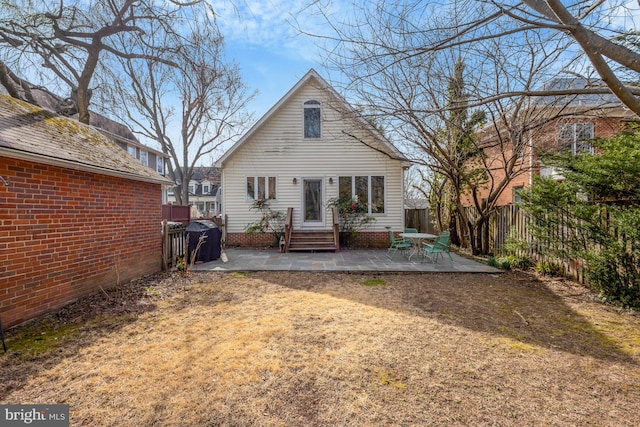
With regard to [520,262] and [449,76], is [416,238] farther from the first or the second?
[449,76]

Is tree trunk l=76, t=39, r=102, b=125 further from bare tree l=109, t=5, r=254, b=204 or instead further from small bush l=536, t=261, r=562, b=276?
small bush l=536, t=261, r=562, b=276

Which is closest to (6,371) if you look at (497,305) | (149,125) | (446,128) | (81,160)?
(81,160)

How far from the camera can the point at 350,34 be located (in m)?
4.54

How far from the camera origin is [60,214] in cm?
461

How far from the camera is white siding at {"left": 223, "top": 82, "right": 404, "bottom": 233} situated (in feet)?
38.4

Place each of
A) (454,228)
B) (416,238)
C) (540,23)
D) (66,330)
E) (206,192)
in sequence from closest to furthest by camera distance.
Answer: (540,23)
(66,330)
(416,238)
(454,228)
(206,192)

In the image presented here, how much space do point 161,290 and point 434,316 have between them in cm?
523

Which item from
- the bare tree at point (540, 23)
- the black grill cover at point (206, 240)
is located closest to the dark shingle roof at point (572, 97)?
the bare tree at point (540, 23)

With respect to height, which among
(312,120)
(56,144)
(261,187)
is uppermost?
(312,120)

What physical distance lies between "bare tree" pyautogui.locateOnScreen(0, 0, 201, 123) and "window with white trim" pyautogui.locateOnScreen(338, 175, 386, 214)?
24.0 feet

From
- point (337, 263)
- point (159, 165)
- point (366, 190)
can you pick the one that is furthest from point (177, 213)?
point (159, 165)

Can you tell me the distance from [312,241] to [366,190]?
10.2ft

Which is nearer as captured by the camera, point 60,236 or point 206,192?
point 60,236

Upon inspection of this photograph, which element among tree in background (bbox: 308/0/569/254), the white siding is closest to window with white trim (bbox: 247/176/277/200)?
the white siding
